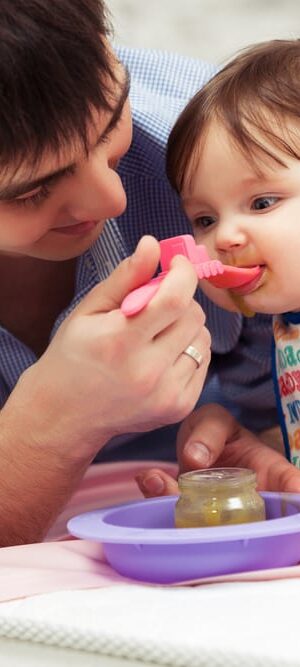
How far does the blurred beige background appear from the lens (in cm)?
199

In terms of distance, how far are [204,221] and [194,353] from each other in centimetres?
22

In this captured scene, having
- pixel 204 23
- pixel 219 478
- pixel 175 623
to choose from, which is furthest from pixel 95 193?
pixel 204 23

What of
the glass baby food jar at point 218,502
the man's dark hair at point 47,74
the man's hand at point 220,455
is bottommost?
the man's hand at point 220,455

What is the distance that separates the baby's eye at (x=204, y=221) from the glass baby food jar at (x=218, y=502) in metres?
0.31

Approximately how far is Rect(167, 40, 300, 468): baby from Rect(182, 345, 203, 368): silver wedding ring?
131mm

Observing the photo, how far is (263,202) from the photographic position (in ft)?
3.51

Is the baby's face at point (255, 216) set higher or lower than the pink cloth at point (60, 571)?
higher

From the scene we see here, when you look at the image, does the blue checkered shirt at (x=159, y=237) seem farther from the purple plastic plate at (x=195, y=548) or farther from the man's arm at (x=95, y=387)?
the purple plastic plate at (x=195, y=548)

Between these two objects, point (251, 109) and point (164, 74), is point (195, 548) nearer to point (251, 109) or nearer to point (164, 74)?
point (251, 109)

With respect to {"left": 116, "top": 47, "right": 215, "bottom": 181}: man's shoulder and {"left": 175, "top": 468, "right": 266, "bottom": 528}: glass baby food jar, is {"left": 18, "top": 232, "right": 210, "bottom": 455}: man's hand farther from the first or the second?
{"left": 116, "top": 47, "right": 215, "bottom": 181}: man's shoulder

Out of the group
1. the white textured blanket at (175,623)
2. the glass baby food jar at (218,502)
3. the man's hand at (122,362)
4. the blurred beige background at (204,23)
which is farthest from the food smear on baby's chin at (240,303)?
the blurred beige background at (204,23)

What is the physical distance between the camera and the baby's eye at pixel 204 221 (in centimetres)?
112

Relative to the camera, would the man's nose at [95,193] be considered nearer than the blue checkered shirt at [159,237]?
Yes

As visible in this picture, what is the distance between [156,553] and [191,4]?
145 centimetres
